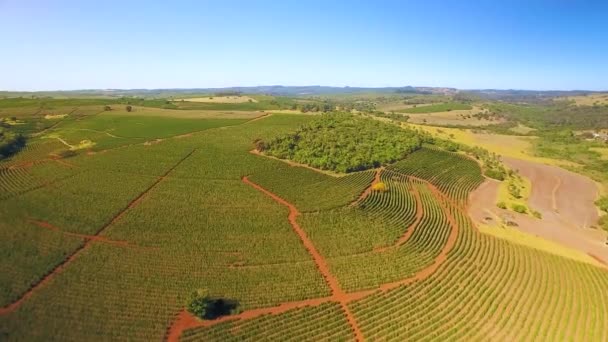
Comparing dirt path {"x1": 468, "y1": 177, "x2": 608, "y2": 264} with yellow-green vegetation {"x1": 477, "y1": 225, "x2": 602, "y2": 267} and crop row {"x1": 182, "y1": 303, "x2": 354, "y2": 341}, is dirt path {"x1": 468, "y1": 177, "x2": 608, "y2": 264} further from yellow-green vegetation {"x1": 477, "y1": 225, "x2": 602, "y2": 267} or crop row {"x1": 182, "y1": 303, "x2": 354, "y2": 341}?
crop row {"x1": 182, "y1": 303, "x2": 354, "y2": 341}

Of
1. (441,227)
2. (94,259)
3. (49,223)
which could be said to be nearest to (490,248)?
(441,227)

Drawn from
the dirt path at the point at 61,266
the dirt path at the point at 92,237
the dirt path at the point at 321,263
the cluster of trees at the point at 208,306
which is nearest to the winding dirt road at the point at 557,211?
the dirt path at the point at 321,263

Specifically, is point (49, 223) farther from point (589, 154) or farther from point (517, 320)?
point (589, 154)

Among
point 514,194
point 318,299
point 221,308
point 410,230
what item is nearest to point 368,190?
point 410,230

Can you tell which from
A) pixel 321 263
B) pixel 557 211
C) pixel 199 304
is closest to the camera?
pixel 199 304

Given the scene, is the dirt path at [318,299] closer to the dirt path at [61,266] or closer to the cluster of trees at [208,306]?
the cluster of trees at [208,306]

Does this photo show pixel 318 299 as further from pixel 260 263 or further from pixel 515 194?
pixel 515 194

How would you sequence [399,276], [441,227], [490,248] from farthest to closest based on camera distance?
[441,227]
[490,248]
[399,276]
